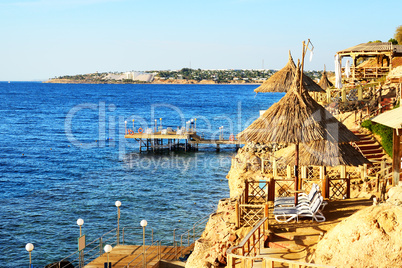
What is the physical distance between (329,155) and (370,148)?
7.89 m

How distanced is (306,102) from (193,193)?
1935 centimetres

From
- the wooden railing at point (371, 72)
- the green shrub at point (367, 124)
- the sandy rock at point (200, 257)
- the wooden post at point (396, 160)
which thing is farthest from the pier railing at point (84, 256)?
the wooden railing at point (371, 72)

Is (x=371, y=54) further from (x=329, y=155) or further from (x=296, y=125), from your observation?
(x=296, y=125)

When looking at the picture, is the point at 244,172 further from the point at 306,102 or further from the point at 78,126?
the point at 78,126

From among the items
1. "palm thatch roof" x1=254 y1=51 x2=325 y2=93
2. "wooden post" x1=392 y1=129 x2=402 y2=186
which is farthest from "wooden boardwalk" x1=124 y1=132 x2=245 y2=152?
"wooden post" x1=392 y1=129 x2=402 y2=186

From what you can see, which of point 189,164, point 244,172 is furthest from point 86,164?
point 244,172

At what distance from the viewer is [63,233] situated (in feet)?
80.3

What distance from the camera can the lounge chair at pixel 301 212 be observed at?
12.1 metres

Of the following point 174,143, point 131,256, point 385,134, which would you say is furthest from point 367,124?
point 174,143

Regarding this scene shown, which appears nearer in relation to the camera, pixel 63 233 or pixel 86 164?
pixel 63 233

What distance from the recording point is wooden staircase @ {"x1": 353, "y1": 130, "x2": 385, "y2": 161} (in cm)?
2061

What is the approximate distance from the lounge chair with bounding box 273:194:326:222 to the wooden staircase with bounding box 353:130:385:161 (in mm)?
8591

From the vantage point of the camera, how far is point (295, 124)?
13078 mm

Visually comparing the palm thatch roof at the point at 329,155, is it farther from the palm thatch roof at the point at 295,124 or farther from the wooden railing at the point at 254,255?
the wooden railing at the point at 254,255
